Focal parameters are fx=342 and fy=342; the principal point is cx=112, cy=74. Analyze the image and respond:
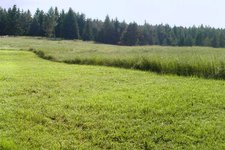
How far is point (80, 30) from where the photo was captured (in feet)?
258

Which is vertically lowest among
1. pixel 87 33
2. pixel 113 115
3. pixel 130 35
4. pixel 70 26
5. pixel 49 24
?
pixel 113 115

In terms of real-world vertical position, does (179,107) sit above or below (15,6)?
below

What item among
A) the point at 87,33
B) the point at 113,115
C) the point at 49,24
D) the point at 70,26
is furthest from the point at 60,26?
the point at 113,115

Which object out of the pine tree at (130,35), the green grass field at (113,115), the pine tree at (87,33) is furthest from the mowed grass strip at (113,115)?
the pine tree at (87,33)

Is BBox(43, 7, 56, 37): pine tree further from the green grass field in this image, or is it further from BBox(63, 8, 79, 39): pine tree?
the green grass field

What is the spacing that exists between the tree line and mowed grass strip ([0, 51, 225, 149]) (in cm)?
6297

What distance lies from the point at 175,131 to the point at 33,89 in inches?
186

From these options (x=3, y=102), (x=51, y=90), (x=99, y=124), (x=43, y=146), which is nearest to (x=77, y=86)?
(x=51, y=90)

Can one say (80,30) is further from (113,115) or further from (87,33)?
(113,115)

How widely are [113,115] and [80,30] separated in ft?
239

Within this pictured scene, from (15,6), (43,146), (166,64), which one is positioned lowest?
(43,146)

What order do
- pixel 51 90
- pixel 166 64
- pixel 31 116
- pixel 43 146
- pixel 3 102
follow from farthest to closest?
pixel 166 64 → pixel 51 90 → pixel 3 102 → pixel 31 116 → pixel 43 146

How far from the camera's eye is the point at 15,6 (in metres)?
73.1

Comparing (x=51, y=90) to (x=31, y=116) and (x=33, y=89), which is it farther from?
(x=31, y=116)
